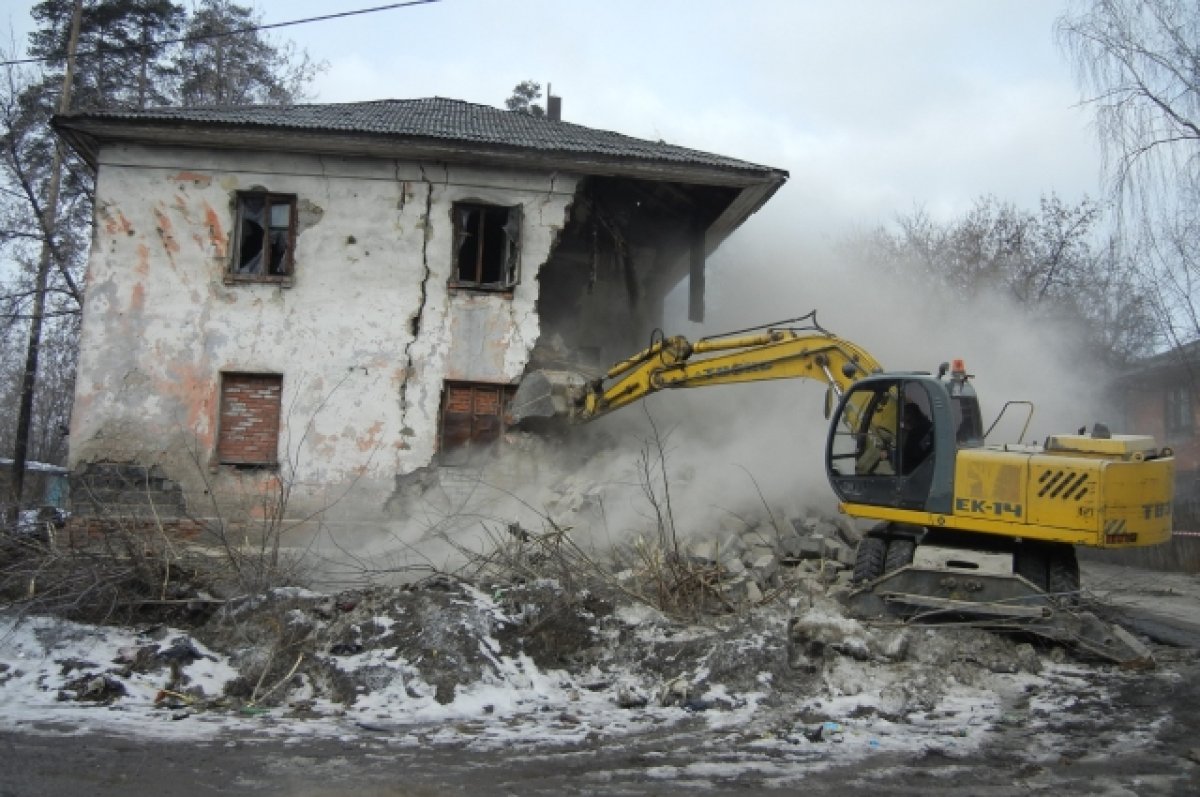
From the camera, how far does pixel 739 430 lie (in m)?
12.5

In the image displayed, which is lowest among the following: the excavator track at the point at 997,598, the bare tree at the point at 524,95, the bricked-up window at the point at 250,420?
the excavator track at the point at 997,598

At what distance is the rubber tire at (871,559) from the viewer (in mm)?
8406

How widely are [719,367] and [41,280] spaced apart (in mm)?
18227

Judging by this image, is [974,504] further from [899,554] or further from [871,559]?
[871,559]

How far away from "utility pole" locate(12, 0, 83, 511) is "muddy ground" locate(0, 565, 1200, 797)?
610 inches

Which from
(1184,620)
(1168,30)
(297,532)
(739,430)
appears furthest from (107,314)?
(1168,30)

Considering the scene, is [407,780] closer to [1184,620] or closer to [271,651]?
[271,651]

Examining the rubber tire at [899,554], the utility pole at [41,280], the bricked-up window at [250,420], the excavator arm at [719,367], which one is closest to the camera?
the rubber tire at [899,554]

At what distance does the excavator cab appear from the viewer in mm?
7992

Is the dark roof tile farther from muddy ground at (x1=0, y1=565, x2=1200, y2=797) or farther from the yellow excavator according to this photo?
muddy ground at (x1=0, y1=565, x2=1200, y2=797)

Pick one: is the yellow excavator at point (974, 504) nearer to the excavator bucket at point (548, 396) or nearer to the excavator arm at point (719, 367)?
the excavator arm at point (719, 367)

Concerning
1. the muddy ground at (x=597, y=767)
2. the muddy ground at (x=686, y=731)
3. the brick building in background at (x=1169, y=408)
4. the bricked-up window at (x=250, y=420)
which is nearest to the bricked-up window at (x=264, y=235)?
the bricked-up window at (x=250, y=420)

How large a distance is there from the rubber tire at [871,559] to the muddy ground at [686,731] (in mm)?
1095

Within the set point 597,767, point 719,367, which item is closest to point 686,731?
point 597,767
